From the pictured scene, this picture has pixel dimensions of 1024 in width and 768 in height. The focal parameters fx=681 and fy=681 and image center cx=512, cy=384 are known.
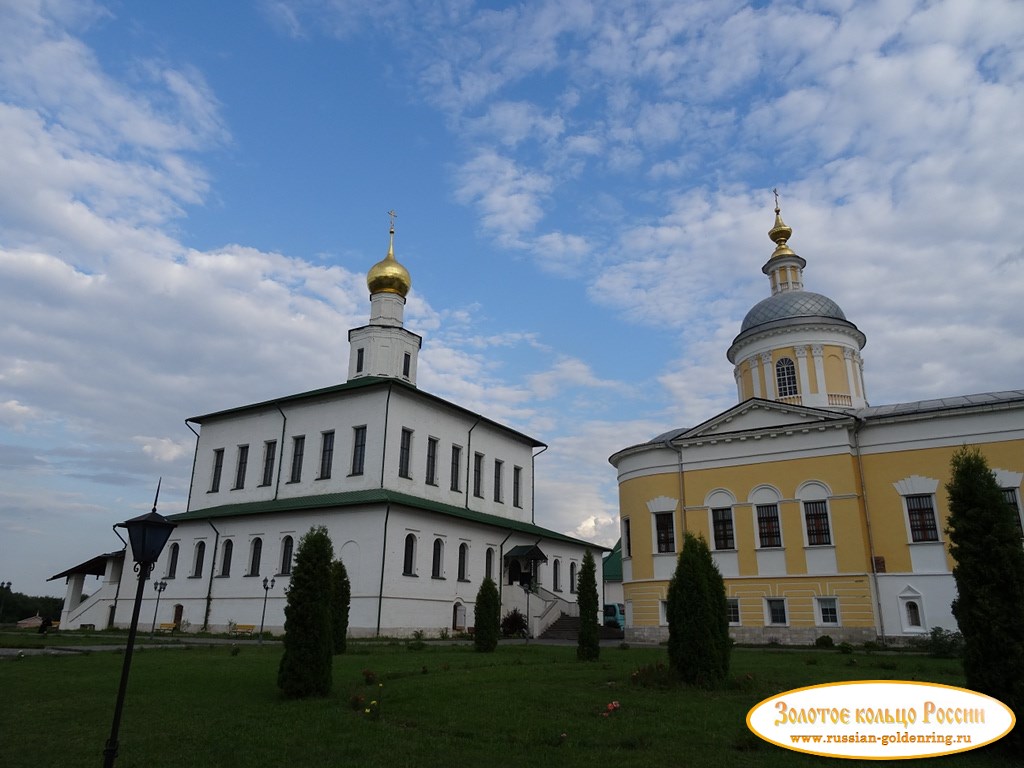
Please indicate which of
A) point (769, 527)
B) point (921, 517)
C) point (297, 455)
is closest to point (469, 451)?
point (297, 455)

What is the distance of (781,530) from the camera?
25328mm

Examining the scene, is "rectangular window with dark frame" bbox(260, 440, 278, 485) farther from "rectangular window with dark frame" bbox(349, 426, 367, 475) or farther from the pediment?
the pediment

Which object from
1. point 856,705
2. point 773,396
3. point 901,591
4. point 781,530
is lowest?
point 856,705

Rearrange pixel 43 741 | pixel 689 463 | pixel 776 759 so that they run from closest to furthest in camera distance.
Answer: pixel 776 759 < pixel 43 741 < pixel 689 463

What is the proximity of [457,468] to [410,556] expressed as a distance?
733 centimetres

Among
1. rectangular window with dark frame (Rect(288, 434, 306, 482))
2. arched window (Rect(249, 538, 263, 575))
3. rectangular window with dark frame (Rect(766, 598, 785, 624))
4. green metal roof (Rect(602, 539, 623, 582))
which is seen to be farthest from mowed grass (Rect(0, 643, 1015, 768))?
green metal roof (Rect(602, 539, 623, 582))

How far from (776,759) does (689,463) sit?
21.4 m

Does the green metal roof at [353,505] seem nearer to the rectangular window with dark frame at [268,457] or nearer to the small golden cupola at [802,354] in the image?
the rectangular window with dark frame at [268,457]

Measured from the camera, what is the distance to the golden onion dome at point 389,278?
3903cm

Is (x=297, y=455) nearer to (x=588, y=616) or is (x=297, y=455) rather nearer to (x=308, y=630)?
(x=588, y=616)

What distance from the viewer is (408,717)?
30.5 feet

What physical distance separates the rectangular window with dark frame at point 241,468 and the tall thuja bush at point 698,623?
29.1 metres

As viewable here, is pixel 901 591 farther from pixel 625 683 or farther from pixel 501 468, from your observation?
pixel 501 468

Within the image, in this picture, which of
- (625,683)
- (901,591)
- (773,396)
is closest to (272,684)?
(625,683)
